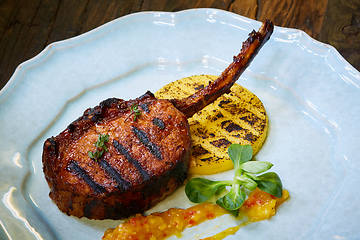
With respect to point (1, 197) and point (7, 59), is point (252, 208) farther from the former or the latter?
point (7, 59)

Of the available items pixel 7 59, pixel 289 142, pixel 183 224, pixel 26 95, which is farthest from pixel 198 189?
pixel 7 59

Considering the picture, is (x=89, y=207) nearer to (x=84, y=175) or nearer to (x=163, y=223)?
(x=84, y=175)

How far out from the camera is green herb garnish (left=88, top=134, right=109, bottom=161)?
3152mm

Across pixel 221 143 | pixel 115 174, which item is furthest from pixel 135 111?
pixel 221 143

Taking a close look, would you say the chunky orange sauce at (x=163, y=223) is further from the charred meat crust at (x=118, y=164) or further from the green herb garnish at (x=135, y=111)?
the green herb garnish at (x=135, y=111)

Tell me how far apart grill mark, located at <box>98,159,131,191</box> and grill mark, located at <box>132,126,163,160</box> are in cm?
29

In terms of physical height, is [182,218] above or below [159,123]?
below

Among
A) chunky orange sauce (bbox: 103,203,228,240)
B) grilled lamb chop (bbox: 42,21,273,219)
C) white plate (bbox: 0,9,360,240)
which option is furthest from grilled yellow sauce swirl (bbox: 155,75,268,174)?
chunky orange sauce (bbox: 103,203,228,240)

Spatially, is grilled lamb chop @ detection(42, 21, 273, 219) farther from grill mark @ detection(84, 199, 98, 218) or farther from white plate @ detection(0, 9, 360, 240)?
white plate @ detection(0, 9, 360, 240)

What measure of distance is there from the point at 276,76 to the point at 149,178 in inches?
71.7

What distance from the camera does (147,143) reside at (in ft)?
10.7

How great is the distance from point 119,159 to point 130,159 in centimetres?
8

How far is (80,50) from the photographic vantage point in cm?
459

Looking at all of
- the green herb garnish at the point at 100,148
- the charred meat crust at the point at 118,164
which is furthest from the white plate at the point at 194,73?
the green herb garnish at the point at 100,148
